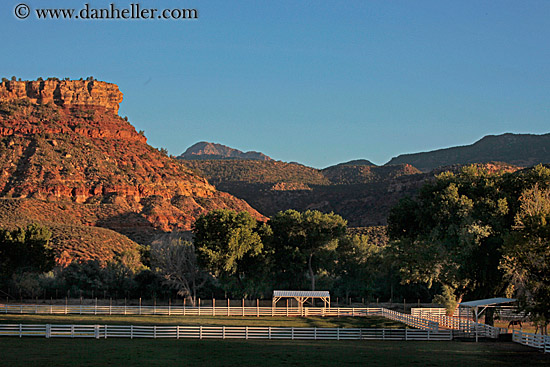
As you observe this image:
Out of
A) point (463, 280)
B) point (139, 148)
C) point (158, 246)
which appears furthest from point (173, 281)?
point (139, 148)

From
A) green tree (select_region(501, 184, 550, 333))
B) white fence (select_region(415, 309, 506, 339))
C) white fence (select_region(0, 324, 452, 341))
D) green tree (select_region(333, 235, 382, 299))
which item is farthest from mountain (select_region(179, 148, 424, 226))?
green tree (select_region(501, 184, 550, 333))

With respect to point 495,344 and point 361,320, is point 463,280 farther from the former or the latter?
point 495,344

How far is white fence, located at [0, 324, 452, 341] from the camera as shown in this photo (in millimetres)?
36281

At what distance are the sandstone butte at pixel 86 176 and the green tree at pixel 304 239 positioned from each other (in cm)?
2581

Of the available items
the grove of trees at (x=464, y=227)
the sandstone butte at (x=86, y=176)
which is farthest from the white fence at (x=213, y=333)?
the sandstone butte at (x=86, y=176)

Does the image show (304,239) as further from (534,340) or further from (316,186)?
(316,186)

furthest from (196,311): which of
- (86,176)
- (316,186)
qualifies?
(316,186)

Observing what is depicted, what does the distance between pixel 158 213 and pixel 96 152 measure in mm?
22748

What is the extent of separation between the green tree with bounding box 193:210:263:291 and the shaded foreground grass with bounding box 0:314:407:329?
38.1 ft

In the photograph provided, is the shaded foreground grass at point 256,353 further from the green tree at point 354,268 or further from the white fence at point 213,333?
the green tree at point 354,268

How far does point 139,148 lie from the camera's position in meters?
138

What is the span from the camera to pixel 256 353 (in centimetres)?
3128

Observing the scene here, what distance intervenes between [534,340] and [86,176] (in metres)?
93.4

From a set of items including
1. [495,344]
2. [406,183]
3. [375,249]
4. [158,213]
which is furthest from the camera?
[406,183]
